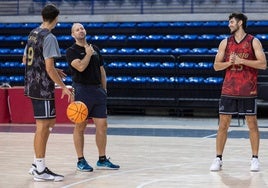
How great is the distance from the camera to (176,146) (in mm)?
10008

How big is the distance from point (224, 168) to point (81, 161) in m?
1.87

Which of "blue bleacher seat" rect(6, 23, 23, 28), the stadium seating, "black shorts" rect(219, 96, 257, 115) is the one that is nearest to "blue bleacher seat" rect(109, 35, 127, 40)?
the stadium seating

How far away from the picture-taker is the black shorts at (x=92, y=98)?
24.2 feet

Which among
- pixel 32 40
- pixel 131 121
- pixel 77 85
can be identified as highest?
pixel 32 40

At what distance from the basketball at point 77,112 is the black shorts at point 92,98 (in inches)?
8.9

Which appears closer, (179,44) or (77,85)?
(77,85)

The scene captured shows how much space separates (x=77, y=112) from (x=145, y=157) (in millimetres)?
1951

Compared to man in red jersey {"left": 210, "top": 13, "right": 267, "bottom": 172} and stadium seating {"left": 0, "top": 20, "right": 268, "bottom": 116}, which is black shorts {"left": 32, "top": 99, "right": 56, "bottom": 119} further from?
stadium seating {"left": 0, "top": 20, "right": 268, "bottom": 116}

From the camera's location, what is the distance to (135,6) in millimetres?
20188

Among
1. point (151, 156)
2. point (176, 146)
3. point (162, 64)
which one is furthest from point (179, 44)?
point (151, 156)

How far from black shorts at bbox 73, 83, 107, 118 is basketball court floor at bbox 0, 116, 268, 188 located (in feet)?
2.45

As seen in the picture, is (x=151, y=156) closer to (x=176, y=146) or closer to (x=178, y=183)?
(x=176, y=146)

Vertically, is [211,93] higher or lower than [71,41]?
lower

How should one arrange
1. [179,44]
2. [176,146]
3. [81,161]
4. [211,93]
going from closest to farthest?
1. [81,161]
2. [176,146]
3. [211,93]
4. [179,44]
